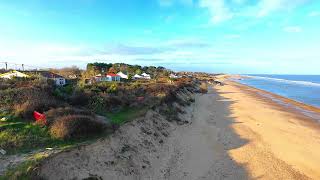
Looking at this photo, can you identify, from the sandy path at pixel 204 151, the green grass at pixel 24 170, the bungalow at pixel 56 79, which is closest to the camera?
the green grass at pixel 24 170

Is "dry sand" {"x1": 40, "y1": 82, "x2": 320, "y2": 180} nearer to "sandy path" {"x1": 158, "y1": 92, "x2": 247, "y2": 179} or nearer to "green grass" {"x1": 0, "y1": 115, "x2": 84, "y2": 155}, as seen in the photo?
"sandy path" {"x1": 158, "y1": 92, "x2": 247, "y2": 179}

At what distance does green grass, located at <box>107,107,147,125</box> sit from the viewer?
17973 millimetres

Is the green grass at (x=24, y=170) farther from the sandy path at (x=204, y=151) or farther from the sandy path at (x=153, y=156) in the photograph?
the sandy path at (x=204, y=151)

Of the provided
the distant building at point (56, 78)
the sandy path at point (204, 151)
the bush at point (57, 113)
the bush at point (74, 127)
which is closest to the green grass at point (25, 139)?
the bush at point (74, 127)

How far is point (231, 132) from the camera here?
2198 centimetres

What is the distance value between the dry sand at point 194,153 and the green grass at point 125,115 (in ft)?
2.17

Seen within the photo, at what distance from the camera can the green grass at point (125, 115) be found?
18.0m

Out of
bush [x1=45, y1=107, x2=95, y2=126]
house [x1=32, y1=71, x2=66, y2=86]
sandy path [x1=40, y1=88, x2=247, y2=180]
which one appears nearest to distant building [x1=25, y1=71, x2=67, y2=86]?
house [x1=32, y1=71, x2=66, y2=86]

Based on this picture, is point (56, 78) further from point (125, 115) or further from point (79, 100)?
point (125, 115)

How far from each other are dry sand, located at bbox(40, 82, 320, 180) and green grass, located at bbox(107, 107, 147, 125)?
66cm

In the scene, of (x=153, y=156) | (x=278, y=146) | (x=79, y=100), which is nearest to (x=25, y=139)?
(x=153, y=156)

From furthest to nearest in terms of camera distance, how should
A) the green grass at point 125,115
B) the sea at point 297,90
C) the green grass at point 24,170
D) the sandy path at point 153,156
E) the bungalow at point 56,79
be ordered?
the sea at point 297,90 < the bungalow at point 56,79 < the green grass at point 125,115 < the sandy path at point 153,156 < the green grass at point 24,170

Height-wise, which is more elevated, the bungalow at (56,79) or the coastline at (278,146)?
the bungalow at (56,79)

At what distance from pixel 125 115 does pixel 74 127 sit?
20.8ft
